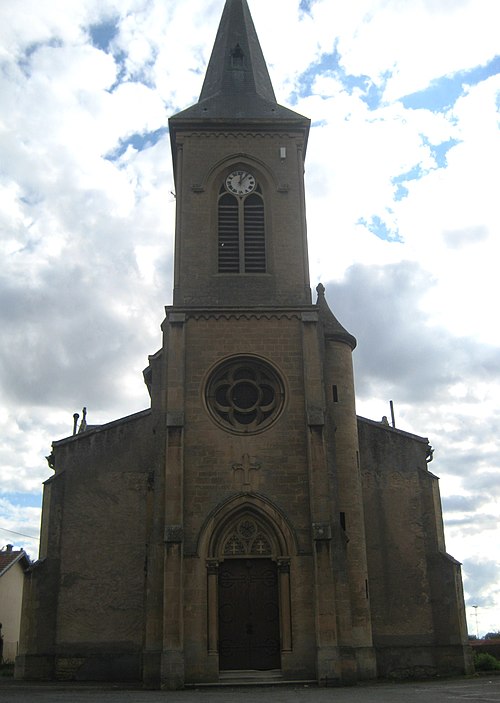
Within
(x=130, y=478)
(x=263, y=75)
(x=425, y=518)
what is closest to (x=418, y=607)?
(x=425, y=518)

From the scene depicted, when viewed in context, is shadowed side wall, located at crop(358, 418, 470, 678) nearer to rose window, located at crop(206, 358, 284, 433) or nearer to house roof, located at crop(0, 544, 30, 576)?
rose window, located at crop(206, 358, 284, 433)

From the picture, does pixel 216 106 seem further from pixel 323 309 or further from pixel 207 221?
pixel 323 309

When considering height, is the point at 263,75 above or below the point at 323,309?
above

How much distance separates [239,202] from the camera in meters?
27.5

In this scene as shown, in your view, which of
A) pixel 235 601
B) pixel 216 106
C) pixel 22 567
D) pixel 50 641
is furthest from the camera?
pixel 22 567

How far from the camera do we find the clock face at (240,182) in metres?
27.8

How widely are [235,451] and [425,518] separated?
7976 mm

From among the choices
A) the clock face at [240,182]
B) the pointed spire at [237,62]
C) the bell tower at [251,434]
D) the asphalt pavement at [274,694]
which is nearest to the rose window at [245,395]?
the bell tower at [251,434]

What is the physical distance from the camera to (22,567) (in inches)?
1837

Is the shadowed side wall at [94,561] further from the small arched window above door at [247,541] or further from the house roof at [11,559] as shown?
the house roof at [11,559]

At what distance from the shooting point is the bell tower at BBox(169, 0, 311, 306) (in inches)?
1026

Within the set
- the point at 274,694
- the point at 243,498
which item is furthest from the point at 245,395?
the point at 274,694

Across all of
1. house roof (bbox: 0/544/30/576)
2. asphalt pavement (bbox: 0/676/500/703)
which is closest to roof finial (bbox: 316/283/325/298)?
asphalt pavement (bbox: 0/676/500/703)

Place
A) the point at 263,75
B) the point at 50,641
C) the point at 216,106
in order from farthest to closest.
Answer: the point at 263,75
the point at 216,106
the point at 50,641
